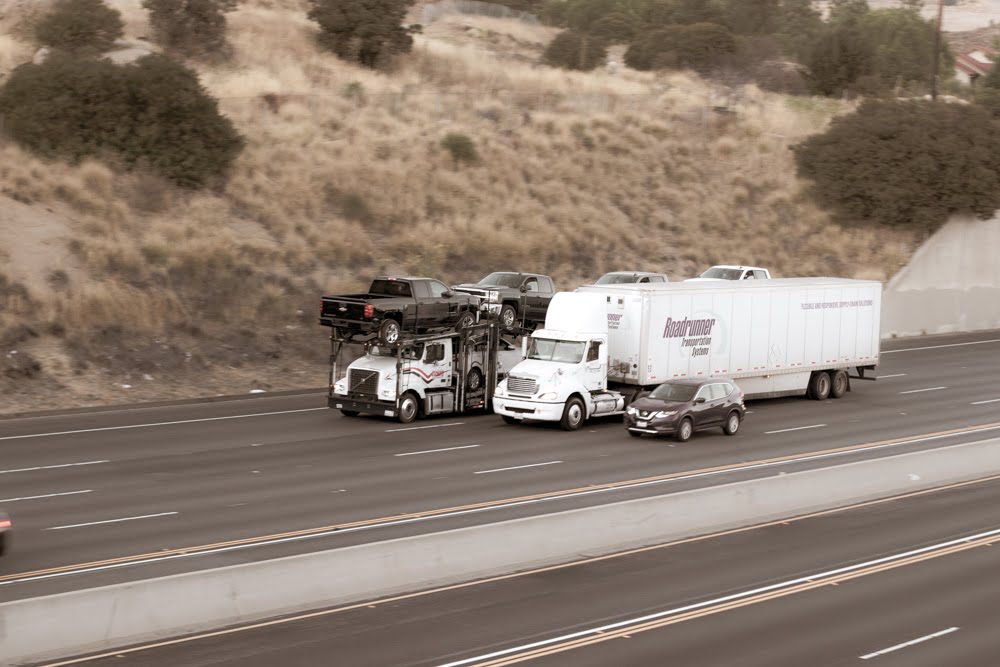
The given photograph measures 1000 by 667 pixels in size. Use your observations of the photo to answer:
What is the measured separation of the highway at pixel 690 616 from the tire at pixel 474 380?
14763 mm

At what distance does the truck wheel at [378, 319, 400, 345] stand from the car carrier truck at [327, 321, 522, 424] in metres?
0.17

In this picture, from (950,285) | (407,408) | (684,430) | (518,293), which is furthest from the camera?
(950,285)

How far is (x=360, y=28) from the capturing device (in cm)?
6600

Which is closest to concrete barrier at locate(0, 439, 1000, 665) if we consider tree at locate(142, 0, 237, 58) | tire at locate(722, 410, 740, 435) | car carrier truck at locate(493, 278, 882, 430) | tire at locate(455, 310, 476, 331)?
tire at locate(722, 410, 740, 435)

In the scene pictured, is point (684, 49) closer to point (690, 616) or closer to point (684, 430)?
point (684, 430)

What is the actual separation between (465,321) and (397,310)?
6.90 feet

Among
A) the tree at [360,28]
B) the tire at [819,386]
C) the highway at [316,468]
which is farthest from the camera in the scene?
the tree at [360,28]

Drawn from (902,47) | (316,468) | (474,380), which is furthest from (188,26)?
(902,47)

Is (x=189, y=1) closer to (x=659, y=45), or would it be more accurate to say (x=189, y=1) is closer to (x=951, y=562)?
(x=659, y=45)

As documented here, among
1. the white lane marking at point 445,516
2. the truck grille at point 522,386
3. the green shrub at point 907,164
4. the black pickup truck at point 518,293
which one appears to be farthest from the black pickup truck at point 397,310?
the green shrub at point 907,164

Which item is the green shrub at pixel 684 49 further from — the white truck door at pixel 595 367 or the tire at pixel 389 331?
the tire at pixel 389 331

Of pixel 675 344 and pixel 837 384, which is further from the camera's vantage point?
pixel 837 384

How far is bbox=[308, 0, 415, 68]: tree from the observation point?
66188 millimetres

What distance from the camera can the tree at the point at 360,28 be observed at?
6619 cm
